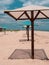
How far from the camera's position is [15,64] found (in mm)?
9203

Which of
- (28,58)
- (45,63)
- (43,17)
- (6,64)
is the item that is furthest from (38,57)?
(43,17)

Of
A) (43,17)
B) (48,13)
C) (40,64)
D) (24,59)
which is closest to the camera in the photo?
(40,64)

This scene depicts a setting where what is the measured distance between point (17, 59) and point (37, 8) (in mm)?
2768

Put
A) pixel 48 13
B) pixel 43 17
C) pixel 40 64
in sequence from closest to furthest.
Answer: pixel 40 64, pixel 48 13, pixel 43 17

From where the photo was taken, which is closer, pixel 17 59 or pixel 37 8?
pixel 37 8

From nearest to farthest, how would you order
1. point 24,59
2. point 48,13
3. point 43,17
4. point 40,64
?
1. point 40,64
2. point 24,59
3. point 48,13
4. point 43,17

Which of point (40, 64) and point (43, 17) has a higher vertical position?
point (43, 17)

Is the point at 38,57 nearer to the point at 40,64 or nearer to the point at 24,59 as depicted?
the point at 24,59

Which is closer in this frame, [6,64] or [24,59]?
[6,64]

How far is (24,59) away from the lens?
33.5 feet

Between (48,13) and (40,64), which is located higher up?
(48,13)

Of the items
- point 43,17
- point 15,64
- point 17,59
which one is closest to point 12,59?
point 17,59

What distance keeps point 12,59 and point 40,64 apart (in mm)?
1747

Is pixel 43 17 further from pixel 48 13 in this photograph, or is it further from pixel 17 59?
pixel 17 59
